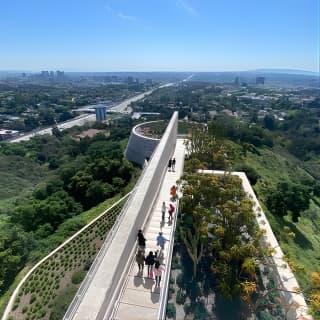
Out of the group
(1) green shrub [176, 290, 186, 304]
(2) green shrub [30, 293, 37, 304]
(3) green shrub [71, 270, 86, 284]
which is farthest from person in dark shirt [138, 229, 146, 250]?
(2) green shrub [30, 293, 37, 304]

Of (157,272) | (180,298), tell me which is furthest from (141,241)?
(180,298)

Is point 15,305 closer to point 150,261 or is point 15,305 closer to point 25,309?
point 25,309

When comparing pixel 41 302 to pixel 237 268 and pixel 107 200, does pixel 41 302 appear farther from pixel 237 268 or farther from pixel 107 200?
pixel 107 200

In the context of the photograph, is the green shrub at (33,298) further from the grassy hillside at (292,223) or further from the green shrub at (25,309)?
the grassy hillside at (292,223)

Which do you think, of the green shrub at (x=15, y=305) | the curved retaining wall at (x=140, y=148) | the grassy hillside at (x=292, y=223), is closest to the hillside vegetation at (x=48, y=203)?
the curved retaining wall at (x=140, y=148)

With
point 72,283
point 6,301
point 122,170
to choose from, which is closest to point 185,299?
point 72,283

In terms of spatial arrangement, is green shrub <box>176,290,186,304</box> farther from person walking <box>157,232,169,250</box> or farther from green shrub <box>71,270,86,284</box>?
green shrub <box>71,270,86,284</box>
